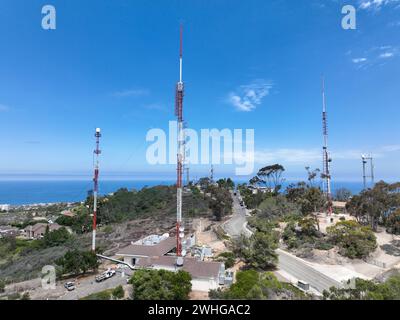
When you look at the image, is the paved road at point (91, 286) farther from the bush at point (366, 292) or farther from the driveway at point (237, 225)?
the driveway at point (237, 225)

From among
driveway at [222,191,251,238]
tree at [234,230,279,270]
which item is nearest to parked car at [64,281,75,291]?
tree at [234,230,279,270]

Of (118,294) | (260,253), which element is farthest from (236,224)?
(118,294)

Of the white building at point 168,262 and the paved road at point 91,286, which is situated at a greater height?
the white building at point 168,262

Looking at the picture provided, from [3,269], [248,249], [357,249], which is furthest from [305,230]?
[3,269]

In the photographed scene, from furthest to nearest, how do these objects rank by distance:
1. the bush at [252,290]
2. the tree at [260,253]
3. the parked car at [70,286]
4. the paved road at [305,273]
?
the tree at [260,253], the paved road at [305,273], the parked car at [70,286], the bush at [252,290]

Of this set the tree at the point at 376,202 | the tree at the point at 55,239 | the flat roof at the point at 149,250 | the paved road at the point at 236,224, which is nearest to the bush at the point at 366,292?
the flat roof at the point at 149,250
